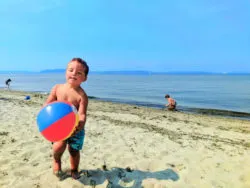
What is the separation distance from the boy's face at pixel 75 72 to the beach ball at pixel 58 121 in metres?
0.51

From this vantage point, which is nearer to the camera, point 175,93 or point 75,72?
point 75,72

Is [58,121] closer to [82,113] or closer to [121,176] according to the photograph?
[82,113]

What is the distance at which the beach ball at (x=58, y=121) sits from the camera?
Answer: 378cm

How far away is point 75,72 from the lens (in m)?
4.25

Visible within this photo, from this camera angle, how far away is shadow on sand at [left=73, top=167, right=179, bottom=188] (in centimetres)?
446

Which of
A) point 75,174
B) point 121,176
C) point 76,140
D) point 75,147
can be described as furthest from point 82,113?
point 121,176

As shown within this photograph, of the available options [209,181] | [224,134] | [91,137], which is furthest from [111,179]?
[224,134]

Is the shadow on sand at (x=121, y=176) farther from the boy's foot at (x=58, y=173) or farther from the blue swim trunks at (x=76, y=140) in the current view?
the blue swim trunks at (x=76, y=140)

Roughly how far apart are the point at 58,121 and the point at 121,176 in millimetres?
1681

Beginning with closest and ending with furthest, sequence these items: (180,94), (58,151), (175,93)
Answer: (58,151)
(180,94)
(175,93)

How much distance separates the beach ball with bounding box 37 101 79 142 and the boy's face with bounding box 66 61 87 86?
51 centimetres

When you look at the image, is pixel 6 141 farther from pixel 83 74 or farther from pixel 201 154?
pixel 201 154

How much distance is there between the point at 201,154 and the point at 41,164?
3.56 m

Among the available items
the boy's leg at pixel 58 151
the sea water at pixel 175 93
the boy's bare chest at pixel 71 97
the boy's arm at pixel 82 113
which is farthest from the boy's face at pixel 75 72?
the sea water at pixel 175 93
